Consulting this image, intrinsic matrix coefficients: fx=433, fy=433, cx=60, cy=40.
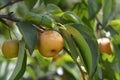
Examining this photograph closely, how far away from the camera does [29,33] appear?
1.17 meters

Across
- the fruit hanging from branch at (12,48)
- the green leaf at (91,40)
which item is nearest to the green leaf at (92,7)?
the green leaf at (91,40)

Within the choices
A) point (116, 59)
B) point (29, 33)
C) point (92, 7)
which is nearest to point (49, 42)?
point (29, 33)

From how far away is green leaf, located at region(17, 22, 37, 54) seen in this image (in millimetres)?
1145

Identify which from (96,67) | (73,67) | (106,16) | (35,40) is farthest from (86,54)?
(73,67)

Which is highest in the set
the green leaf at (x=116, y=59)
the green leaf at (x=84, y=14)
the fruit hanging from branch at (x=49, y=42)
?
the fruit hanging from branch at (x=49, y=42)

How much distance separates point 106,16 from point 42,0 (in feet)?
0.97

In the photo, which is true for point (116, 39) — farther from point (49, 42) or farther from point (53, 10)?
point (49, 42)

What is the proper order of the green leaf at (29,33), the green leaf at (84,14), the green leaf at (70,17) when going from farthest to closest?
the green leaf at (84,14)
the green leaf at (70,17)
the green leaf at (29,33)

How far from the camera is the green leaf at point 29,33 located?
114cm

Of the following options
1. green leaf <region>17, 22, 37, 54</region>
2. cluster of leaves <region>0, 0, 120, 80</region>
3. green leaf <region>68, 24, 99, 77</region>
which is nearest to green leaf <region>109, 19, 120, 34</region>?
cluster of leaves <region>0, 0, 120, 80</region>

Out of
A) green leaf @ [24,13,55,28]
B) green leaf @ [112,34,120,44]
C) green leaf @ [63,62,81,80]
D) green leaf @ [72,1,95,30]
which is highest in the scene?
green leaf @ [24,13,55,28]

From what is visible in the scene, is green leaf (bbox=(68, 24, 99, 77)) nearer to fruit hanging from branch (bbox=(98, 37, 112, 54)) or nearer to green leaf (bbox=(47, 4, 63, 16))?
green leaf (bbox=(47, 4, 63, 16))

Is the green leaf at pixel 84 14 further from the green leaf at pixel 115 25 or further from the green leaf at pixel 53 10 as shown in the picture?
the green leaf at pixel 53 10

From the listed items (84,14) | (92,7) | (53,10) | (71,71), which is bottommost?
(71,71)
